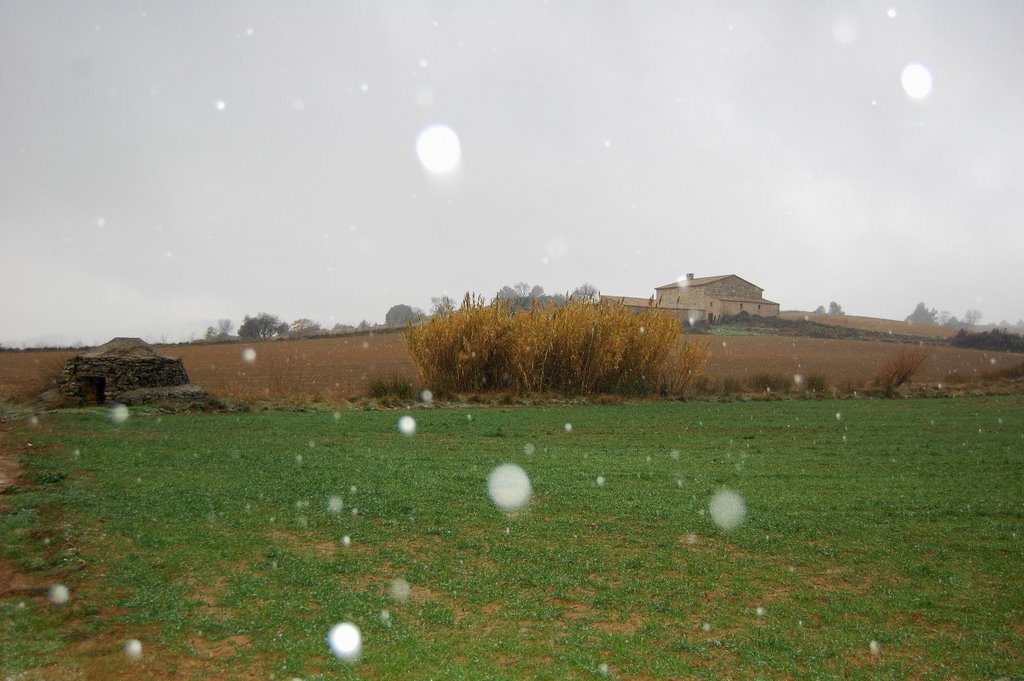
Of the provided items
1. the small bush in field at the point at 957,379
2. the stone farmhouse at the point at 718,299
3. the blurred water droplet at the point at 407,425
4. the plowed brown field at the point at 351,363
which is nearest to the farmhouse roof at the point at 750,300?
the stone farmhouse at the point at 718,299

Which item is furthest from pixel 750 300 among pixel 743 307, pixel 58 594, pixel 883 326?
pixel 58 594

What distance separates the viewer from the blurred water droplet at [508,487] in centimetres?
685

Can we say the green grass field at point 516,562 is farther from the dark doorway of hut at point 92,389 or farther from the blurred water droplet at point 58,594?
the dark doorway of hut at point 92,389

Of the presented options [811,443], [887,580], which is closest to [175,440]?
[887,580]

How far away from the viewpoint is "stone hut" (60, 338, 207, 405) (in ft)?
47.6

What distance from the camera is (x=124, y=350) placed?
15.2 meters

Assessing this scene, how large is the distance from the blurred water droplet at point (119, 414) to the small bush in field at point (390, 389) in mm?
5834

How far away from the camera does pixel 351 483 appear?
764 cm

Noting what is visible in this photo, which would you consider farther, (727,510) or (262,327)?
(262,327)

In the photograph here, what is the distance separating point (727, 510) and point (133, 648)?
17.8ft

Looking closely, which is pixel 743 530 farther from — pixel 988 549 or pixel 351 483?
pixel 351 483

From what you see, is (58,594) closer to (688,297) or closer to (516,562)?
(516,562)

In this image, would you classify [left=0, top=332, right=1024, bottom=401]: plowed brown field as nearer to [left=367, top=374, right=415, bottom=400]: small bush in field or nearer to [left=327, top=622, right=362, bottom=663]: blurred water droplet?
[left=367, top=374, right=415, bottom=400]: small bush in field

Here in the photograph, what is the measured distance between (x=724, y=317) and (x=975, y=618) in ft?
193
